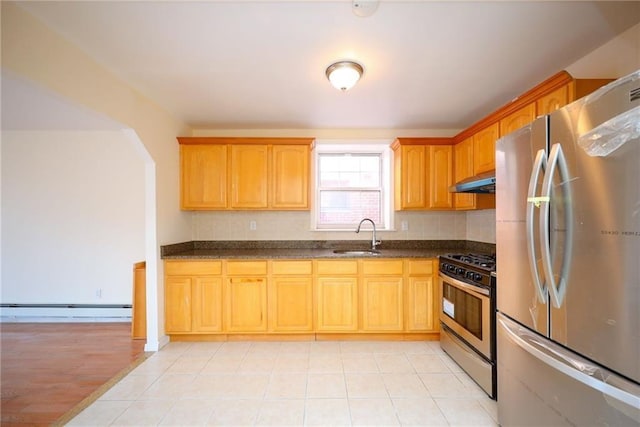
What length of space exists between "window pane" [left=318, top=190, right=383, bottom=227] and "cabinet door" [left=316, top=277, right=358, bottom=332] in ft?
3.19

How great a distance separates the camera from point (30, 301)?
3420mm

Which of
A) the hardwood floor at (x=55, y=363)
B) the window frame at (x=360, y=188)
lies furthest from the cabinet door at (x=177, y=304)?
the window frame at (x=360, y=188)

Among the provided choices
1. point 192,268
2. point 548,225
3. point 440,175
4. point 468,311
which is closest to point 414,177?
point 440,175

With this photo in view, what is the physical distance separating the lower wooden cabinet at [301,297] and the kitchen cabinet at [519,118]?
56.2 inches

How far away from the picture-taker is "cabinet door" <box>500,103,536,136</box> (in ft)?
6.63

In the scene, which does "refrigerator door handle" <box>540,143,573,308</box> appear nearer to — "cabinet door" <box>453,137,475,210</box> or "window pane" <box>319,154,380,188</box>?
"cabinet door" <box>453,137,475,210</box>

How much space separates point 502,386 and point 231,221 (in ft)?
9.94

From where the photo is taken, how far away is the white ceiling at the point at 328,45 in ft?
4.92

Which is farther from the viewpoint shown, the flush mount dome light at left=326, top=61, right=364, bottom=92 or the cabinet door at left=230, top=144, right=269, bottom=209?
the cabinet door at left=230, top=144, right=269, bottom=209

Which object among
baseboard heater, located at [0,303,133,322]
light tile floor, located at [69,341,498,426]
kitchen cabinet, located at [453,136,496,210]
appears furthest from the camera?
baseboard heater, located at [0,303,133,322]

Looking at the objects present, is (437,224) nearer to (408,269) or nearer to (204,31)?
(408,269)

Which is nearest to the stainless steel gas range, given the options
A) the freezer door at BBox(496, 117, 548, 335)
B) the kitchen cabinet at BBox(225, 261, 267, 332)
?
the freezer door at BBox(496, 117, 548, 335)

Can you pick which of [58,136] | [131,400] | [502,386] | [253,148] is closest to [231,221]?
[253,148]

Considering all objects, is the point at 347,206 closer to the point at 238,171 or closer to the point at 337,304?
the point at 337,304
